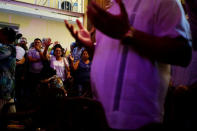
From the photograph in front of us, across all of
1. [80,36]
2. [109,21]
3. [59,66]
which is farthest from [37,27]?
[109,21]

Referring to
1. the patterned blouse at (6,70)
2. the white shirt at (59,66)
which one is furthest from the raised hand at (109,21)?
the white shirt at (59,66)

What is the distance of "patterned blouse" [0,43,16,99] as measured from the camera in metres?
3.65

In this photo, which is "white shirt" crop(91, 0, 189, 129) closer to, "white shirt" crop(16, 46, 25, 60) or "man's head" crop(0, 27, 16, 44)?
"man's head" crop(0, 27, 16, 44)

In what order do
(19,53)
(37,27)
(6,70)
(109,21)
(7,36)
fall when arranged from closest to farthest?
(109,21)
(6,70)
(7,36)
(19,53)
(37,27)

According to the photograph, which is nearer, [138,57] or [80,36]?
[138,57]

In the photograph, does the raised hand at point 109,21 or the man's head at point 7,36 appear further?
the man's head at point 7,36

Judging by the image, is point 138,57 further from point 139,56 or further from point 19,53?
point 19,53

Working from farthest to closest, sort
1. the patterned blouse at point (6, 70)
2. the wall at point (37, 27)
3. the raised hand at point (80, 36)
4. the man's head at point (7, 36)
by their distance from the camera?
the wall at point (37, 27), the man's head at point (7, 36), the patterned blouse at point (6, 70), the raised hand at point (80, 36)

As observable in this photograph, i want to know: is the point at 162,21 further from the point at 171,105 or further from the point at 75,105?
the point at 171,105

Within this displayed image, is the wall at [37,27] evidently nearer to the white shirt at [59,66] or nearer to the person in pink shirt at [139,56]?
the white shirt at [59,66]

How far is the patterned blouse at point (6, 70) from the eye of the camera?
3.65 m

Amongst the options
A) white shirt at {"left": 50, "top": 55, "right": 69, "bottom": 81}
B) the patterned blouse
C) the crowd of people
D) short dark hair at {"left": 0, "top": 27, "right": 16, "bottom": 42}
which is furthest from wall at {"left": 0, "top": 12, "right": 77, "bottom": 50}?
the crowd of people

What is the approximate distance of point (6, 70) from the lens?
146 inches

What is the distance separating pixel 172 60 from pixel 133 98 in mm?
178
